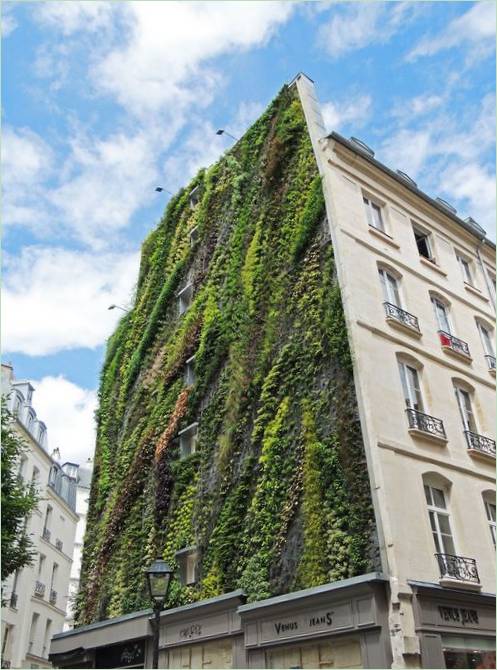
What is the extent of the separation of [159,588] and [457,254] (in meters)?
15.3

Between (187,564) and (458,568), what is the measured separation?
736 centimetres

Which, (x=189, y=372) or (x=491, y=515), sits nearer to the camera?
(x=491, y=515)

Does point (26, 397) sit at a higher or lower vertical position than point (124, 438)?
higher

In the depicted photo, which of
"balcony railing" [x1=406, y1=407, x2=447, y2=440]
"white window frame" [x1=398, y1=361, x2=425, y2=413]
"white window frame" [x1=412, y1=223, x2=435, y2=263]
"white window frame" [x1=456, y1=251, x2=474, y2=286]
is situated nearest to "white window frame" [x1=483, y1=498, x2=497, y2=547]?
"balcony railing" [x1=406, y1=407, x2=447, y2=440]

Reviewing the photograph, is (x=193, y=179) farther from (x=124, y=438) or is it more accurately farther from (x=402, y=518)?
(x=402, y=518)

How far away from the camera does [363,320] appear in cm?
1468

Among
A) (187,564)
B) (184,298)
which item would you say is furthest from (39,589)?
(184,298)

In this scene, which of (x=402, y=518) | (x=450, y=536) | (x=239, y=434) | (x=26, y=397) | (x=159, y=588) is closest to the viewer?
(x=159, y=588)

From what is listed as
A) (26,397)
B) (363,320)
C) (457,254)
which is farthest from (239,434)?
(26,397)

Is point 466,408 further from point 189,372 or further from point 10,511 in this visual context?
point 10,511

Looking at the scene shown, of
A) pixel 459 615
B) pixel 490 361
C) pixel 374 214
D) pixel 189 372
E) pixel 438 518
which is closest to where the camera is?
pixel 459 615

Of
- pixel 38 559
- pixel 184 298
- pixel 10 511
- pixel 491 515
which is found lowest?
pixel 491 515

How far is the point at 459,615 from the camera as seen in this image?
1184 centimetres

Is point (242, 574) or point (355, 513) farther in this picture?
point (242, 574)
